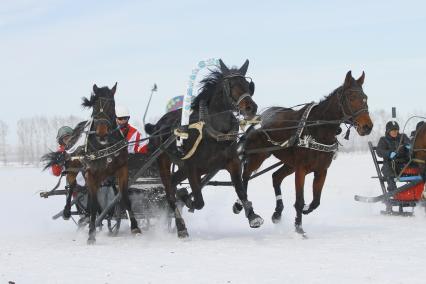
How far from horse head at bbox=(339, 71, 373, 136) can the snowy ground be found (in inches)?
71.4

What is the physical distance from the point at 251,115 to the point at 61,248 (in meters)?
3.71

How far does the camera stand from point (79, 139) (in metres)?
10.8

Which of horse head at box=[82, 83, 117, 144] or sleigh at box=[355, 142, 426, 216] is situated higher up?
horse head at box=[82, 83, 117, 144]

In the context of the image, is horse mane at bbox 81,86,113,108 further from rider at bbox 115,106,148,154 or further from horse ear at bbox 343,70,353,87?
horse ear at bbox 343,70,353,87

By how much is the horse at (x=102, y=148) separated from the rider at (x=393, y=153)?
21.2ft

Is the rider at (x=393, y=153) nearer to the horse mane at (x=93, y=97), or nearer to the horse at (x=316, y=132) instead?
the horse at (x=316, y=132)

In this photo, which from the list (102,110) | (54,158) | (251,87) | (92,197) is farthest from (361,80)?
(54,158)

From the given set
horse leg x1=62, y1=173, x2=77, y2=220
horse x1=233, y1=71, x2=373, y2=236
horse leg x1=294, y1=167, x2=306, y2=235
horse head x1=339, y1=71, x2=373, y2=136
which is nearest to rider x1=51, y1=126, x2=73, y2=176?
horse leg x1=62, y1=173, x2=77, y2=220

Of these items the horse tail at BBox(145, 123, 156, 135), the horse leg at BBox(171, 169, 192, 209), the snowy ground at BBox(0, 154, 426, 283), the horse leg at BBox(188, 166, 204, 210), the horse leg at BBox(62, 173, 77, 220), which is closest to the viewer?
the snowy ground at BBox(0, 154, 426, 283)

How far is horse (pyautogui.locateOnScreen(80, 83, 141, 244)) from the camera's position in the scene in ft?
33.1

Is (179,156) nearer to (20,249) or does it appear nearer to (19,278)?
(20,249)

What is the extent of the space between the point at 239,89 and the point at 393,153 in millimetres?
5598

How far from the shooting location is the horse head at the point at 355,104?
984cm


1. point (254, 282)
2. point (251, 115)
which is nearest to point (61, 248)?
point (251, 115)
